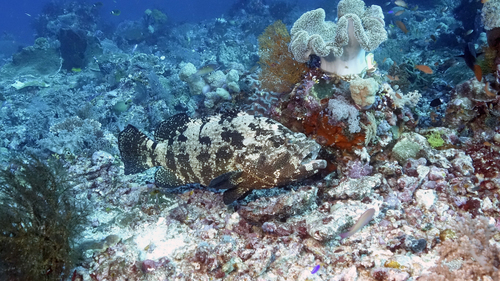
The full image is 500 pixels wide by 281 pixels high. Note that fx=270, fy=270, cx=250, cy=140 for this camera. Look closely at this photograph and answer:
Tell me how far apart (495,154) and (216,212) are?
13.3ft

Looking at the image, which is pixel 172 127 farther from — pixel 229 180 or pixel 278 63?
pixel 278 63

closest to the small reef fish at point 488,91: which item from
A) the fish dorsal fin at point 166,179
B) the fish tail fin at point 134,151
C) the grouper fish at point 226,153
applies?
the grouper fish at point 226,153

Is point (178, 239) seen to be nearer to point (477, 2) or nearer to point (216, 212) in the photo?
point (216, 212)

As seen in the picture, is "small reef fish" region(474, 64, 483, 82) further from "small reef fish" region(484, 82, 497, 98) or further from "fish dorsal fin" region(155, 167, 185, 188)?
"fish dorsal fin" region(155, 167, 185, 188)

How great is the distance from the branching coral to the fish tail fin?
1.14 m

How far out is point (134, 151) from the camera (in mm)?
4594

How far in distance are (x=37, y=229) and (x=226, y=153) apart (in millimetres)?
2400

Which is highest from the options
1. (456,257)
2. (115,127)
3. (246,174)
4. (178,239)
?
(115,127)

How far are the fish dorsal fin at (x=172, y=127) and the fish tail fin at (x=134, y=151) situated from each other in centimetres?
25

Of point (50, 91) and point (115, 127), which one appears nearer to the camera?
point (115, 127)

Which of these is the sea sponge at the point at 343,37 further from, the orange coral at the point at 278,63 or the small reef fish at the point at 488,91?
the small reef fish at the point at 488,91

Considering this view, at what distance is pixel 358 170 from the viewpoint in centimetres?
388

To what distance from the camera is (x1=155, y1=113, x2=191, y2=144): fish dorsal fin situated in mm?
4383

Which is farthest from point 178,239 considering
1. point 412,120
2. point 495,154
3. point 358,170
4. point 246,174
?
point 495,154
